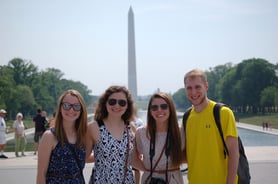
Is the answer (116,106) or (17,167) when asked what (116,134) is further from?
(17,167)

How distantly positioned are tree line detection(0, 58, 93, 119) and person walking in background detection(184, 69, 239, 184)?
39.6m

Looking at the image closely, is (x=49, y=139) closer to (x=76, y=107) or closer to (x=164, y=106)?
(x=76, y=107)

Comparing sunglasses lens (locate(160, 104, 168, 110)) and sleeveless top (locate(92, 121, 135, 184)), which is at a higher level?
sunglasses lens (locate(160, 104, 168, 110))

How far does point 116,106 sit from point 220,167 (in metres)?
1.30

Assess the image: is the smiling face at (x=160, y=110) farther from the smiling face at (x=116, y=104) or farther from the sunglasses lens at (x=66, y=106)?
the sunglasses lens at (x=66, y=106)

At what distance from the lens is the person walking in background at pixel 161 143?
12.0ft

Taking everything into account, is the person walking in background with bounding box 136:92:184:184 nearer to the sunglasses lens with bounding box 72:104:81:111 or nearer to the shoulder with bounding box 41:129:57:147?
the sunglasses lens with bounding box 72:104:81:111

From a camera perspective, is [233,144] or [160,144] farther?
[160,144]

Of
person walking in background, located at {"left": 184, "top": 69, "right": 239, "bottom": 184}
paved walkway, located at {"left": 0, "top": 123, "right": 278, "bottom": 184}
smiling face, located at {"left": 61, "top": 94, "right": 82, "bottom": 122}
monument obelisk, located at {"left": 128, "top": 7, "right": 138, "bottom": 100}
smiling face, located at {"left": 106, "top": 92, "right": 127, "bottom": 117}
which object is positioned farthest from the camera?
monument obelisk, located at {"left": 128, "top": 7, "right": 138, "bottom": 100}

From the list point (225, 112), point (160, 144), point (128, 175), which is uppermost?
point (225, 112)

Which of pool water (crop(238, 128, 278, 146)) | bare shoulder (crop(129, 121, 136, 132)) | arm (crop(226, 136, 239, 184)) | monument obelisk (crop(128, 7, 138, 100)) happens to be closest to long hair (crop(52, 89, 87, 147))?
bare shoulder (crop(129, 121, 136, 132))

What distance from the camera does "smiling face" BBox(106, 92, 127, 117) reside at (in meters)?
3.77

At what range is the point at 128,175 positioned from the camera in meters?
3.63

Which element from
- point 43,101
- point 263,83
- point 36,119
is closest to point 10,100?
point 43,101
